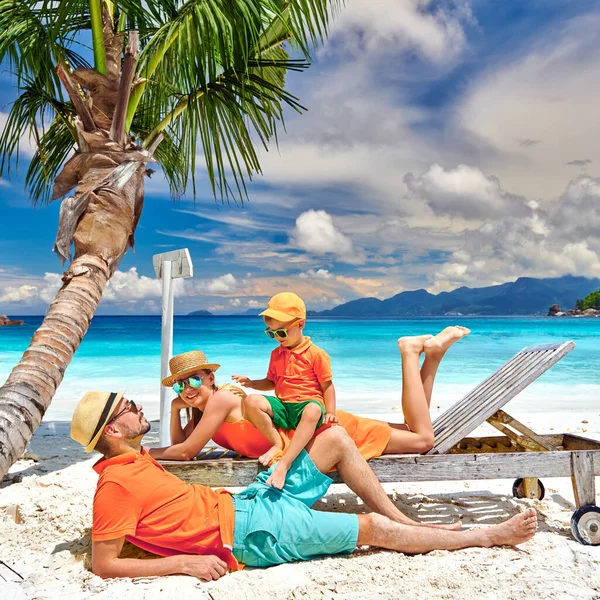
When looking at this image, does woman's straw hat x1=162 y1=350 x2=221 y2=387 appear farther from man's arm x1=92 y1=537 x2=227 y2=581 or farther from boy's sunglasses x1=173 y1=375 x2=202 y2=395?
man's arm x1=92 y1=537 x2=227 y2=581

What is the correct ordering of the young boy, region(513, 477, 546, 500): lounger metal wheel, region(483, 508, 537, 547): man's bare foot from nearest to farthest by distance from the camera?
region(483, 508, 537, 547): man's bare foot < the young boy < region(513, 477, 546, 500): lounger metal wheel

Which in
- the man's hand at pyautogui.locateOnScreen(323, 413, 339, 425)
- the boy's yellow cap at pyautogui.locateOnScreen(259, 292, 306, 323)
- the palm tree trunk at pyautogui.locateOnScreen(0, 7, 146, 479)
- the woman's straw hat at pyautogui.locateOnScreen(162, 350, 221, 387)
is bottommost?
the man's hand at pyautogui.locateOnScreen(323, 413, 339, 425)

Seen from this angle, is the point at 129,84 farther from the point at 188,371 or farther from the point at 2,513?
the point at 2,513

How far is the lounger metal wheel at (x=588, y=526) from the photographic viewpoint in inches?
125

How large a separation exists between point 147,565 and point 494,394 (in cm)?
237

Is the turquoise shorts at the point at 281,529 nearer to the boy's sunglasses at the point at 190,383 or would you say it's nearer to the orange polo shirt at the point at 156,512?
the orange polo shirt at the point at 156,512

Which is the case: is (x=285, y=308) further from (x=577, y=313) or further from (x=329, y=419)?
(x=577, y=313)

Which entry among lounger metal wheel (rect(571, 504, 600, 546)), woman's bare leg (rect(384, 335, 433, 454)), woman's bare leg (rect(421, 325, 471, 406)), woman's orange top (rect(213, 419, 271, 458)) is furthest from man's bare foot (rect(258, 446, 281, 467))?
lounger metal wheel (rect(571, 504, 600, 546))

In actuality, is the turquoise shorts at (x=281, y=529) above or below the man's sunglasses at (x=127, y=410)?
below

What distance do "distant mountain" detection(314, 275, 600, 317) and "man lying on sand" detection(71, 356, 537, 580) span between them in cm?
8309

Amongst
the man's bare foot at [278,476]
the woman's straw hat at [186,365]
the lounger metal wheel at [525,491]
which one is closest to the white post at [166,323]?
the woman's straw hat at [186,365]

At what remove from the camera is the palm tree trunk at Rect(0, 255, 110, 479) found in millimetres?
3309

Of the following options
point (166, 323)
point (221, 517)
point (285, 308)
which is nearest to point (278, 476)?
point (221, 517)

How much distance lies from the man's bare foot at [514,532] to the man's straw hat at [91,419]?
209cm
